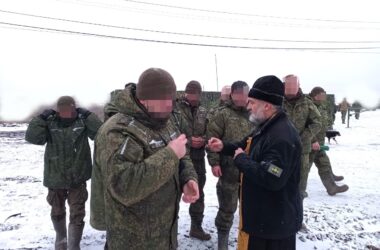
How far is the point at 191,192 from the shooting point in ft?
8.54

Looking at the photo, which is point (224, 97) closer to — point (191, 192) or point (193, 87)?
point (193, 87)

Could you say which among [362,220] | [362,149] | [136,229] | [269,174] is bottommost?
[362,149]

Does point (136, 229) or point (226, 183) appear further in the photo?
point (226, 183)

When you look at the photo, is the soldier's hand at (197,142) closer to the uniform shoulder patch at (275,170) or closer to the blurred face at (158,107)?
the uniform shoulder patch at (275,170)

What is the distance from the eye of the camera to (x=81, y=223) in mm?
4605

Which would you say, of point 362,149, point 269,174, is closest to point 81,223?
point 269,174

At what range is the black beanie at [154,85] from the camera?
236 cm

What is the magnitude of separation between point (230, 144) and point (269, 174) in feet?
3.58

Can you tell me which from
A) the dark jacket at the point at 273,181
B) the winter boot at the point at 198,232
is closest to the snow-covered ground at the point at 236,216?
the winter boot at the point at 198,232

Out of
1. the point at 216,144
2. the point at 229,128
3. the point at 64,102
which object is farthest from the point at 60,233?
the point at 229,128

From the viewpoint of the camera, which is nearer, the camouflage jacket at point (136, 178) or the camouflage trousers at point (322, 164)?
the camouflage jacket at point (136, 178)

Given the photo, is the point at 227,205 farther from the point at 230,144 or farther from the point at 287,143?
the point at 287,143

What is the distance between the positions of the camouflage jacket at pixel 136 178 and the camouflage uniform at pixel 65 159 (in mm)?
1852

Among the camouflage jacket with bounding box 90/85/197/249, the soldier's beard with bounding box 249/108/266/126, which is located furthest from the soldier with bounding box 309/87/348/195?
the camouflage jacket with bounding box 90/85/197/249
